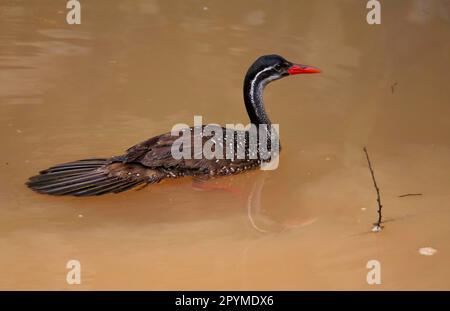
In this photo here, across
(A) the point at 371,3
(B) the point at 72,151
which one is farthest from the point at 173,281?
(A) the point at 371,3

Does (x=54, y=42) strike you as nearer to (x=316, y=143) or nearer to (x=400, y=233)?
(x=316, y=143)

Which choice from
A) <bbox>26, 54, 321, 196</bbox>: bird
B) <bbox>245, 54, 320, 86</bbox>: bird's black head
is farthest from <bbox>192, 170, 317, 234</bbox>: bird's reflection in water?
<bbox>245, 54, 320, 86</bbox>: bird's black head

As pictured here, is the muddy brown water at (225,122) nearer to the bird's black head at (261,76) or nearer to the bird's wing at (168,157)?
the bird's wing at (168,157)

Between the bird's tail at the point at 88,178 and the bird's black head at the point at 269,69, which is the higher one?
the bird's black head at the point at 269,69

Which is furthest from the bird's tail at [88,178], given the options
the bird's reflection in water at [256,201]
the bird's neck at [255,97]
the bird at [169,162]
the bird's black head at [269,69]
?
the bird's black head at [269,69]

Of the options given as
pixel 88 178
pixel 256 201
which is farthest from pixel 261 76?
pixel 88 178

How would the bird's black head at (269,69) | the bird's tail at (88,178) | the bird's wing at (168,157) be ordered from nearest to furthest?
1. the bird's tail at (88,178)
2. the bird's wing at (168,157)
3. the bird's black head at (269,69)

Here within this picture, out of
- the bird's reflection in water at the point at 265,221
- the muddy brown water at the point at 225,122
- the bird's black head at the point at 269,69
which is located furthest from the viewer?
the bird's black head at the point at 269,69

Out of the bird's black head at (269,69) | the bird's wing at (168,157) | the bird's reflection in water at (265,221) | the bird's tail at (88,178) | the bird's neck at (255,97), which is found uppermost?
the bird's black head at (269,69)

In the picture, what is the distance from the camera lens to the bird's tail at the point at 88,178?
5984mm

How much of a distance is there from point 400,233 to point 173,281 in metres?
1.79

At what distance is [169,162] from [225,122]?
1.24 m

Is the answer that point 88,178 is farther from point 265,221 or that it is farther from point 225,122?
point 225,122

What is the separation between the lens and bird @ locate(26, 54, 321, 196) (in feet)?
20.0
